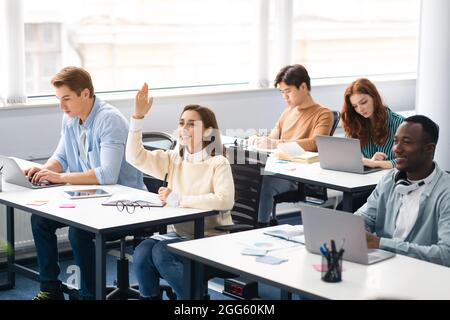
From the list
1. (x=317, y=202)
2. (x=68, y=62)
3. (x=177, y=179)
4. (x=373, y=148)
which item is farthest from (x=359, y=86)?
(x=68, y=62)

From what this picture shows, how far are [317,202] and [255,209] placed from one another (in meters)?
1.55

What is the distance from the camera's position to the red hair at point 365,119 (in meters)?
5.45

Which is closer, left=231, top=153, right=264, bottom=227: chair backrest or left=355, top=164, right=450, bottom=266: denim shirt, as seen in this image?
left=355, top=164, right=450, bottom=266: denim shirt

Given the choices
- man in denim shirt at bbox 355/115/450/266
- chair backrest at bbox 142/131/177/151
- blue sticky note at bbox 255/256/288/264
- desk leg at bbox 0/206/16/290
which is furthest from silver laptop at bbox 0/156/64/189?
man in denim shirt at bbox 355/115/450/266

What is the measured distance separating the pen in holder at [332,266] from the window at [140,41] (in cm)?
346

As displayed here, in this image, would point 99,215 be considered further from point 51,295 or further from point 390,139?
point 390,139

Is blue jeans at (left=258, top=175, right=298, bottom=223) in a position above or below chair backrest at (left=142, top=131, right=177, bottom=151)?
below

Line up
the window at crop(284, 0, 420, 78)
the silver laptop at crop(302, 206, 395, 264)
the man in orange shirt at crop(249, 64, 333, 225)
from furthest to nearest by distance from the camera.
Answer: the window at crop(284, 0, 420, 78) → the man in orange shirt at crop(249, 64, 333, 225) → the silver laptop at crop(302, 206, 395, 264)

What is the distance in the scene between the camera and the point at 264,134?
6.49 meters

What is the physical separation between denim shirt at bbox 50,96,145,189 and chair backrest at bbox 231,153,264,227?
2.16ft

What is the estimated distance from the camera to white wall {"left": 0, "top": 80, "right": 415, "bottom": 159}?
18.4 feet

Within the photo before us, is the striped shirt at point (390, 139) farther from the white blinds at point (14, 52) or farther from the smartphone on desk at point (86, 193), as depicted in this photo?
the white blinds at point (14, 52)

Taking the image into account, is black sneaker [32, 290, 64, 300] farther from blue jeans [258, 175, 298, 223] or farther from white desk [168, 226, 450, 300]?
blue jeans [258, 175, 298, 223]

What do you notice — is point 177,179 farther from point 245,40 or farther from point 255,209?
point 245,40
